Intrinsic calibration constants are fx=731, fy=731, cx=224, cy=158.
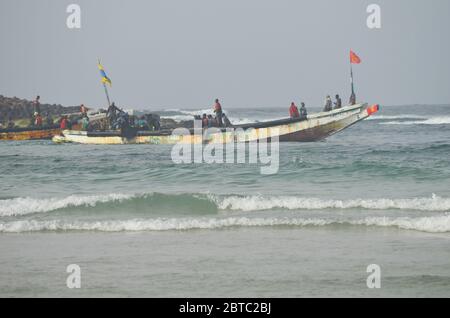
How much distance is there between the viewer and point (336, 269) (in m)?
10.7

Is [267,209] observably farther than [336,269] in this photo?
Yes

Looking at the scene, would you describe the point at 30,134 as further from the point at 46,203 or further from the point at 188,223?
the point at 188,223

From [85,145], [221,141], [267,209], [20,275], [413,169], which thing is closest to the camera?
[20,275]

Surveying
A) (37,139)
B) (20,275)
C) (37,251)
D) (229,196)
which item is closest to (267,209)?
(229,196)

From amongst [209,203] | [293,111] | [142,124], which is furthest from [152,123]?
[209,203]

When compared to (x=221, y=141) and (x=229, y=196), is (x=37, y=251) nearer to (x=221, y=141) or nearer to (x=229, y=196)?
(x=229, y=196)

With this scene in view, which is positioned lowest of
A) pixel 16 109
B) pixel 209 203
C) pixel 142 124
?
pixel 209 203

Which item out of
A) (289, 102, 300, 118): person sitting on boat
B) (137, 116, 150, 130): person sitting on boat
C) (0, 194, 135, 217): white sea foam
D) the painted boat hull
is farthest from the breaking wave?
the painted boat hull

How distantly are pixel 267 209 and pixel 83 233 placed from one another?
444cm

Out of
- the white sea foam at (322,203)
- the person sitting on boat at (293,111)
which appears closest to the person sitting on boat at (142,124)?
the person sitting on boat at (293,111)

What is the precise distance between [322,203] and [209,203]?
2.71 m

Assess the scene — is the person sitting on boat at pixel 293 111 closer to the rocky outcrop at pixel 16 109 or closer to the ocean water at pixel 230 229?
the ocean water at pixel 230 229

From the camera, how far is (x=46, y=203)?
1734cm
